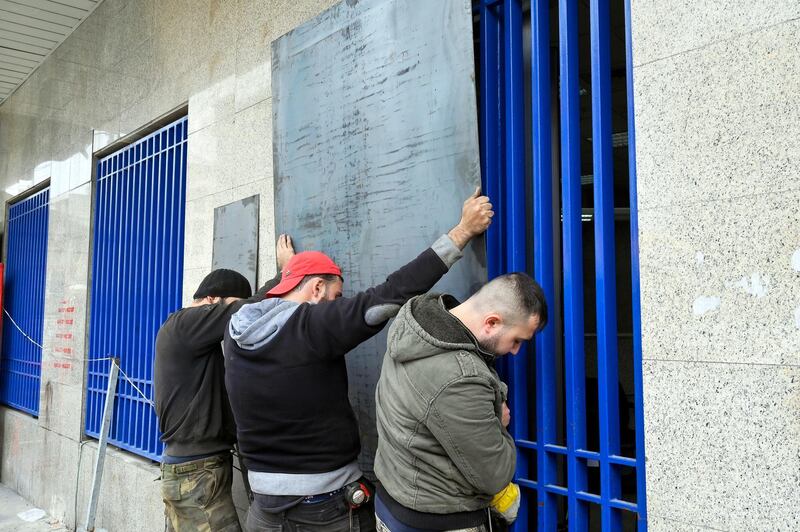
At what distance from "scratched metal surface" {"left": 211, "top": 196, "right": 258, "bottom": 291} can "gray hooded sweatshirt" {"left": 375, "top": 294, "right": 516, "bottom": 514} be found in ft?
6.61

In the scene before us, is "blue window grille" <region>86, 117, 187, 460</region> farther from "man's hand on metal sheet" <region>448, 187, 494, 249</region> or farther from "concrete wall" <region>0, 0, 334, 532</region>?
"man's hand on metal sheet" <region>448, 187, 494, 249</region>

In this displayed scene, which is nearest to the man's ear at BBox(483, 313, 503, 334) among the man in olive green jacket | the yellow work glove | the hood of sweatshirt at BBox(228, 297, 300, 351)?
the man in olive green jacket

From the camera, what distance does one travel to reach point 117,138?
596cm

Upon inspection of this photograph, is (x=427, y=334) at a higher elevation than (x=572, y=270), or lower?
lower

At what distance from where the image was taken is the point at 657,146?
6.72ft

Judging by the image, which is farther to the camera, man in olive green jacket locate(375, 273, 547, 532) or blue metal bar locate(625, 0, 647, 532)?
blue metal bar locate(625, 0, 647, 532)

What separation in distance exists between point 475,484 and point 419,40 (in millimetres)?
1878

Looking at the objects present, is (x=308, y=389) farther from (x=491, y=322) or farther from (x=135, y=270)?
(x=135, y=270)

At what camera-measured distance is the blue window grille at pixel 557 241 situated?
7.47 ft

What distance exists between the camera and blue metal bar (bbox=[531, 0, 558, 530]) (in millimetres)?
2471

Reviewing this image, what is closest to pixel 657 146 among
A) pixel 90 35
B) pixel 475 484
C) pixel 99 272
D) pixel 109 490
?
pixel 475 484

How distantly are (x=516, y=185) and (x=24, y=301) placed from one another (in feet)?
26.2

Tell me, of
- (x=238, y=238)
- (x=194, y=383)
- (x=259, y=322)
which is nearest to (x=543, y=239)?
(x=259, y=322)

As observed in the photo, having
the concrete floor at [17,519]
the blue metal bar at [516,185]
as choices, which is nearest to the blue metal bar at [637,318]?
the blue metal bar at [516,185]
